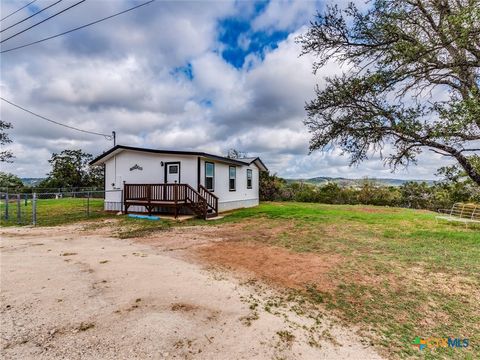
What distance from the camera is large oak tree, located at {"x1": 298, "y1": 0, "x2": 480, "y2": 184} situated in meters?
3.51

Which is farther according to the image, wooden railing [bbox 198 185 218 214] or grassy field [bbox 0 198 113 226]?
wooden railing [bbox 198 185 218 214]

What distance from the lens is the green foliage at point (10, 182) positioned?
2669cm

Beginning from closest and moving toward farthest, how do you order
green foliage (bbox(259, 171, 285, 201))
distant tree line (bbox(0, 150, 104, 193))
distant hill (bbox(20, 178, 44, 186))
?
green foliage (bbox(259, 171, 285, 201)) < distant tree line (bbox(0, 150, 104, 193)) < distant hill (bbox(20, 178, 44, 186))

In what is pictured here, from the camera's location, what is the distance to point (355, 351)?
98.3 inches

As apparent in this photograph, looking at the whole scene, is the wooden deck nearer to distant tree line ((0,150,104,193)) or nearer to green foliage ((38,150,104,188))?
distant tree line ((0,150,104,193))

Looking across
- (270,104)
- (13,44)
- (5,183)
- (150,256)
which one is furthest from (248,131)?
(5,183)

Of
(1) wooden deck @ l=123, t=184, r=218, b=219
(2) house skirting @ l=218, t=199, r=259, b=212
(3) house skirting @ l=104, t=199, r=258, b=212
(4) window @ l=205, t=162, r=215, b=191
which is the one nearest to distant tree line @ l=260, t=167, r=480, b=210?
(2) house skirting @ l=218, t=199, r=259, b=212

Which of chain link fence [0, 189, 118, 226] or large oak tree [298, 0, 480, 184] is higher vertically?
large oak tree [298, 0, 480, 184]

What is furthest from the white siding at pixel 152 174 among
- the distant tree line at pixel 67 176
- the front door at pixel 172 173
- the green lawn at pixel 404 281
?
the distant tree line at pixel 67 176

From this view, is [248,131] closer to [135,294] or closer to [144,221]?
[144,221]

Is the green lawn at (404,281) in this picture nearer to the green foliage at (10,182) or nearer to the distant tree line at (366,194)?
the distant tree line at (366,194)

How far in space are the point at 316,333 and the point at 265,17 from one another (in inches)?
354

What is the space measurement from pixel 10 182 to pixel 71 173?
668 cm

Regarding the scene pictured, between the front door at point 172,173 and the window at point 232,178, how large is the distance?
344cm
